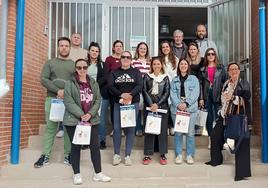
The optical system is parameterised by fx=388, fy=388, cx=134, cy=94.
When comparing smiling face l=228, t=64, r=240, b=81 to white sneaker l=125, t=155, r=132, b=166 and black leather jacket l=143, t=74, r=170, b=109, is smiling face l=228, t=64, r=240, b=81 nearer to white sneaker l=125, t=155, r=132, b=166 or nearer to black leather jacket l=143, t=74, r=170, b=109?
black leather jacket l=143, t=74, r=170, b=109

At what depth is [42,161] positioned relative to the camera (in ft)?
18.7

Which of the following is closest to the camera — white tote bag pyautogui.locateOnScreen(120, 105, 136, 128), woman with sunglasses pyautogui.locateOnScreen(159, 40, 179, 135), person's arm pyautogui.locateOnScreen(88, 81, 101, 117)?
person's arm pyautogui.locateOnScreen(88, 81, 101, 117)

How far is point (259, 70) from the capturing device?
6496mm

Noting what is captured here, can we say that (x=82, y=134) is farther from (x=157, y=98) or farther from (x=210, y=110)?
(x=210, y=110)

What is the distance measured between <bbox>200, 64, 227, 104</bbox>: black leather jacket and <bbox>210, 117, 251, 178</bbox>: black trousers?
17.4 inches

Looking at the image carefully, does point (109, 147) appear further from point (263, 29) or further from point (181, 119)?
point (263, 29)

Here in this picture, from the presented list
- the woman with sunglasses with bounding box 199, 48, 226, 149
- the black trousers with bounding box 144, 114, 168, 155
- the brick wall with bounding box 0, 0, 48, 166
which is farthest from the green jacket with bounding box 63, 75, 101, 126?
the woman with sunglasses with bounding box 199, 48, 226, 149

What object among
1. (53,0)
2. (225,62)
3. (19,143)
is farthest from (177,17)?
(19,143)

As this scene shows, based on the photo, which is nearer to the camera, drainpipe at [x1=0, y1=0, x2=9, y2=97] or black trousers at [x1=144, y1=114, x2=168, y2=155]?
drainpipe at [x1=0, y1=0, x2=9, y2=97]

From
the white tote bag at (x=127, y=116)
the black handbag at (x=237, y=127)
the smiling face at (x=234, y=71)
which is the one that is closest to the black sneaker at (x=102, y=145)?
the white tote bag at (x=127, y=116)

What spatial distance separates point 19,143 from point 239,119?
3.32 metres

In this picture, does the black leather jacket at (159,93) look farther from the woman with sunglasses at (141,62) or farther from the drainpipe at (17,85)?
the drainpipe at (17,85)

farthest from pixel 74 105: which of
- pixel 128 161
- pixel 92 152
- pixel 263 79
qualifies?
pixel 263 79

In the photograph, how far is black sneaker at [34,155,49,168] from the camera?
18.6 feet
